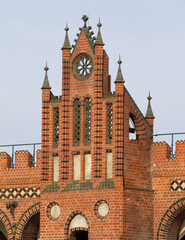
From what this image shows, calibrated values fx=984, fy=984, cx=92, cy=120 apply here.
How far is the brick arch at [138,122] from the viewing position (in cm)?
4844

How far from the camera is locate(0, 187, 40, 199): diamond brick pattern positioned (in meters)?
51.5

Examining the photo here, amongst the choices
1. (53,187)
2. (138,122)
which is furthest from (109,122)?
(53,187)

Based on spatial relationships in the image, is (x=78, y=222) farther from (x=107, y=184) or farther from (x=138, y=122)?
(x=138, y=122)

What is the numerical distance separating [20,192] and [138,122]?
311 inches

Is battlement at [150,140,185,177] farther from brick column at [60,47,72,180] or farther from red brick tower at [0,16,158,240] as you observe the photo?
brick column at [60,47,72,180]

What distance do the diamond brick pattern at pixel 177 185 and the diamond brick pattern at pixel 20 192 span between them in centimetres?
756

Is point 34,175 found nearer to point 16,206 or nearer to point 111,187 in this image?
point 16,206

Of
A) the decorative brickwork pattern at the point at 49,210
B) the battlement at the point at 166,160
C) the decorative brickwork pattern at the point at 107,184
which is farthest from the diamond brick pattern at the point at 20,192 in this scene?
the battlement at the point at 166,160

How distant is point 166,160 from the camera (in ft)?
158

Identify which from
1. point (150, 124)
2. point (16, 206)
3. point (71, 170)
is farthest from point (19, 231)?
point (150, 124)

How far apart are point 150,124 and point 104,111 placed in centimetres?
285

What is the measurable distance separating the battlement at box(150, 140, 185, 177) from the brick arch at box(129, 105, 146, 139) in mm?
842

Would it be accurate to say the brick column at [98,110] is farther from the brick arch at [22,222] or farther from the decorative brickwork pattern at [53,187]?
the brick arch at [22,222]

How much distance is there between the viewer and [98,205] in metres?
46.9
